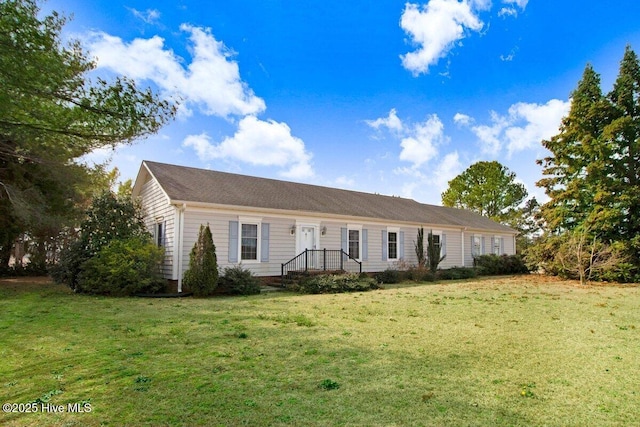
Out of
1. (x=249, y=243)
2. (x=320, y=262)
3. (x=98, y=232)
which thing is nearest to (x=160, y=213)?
(x=98, y=232)

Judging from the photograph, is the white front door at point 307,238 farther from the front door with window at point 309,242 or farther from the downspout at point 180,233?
the downspout at point 180,233

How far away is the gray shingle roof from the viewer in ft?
47.5

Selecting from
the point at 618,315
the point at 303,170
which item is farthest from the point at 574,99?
the point at 303,170

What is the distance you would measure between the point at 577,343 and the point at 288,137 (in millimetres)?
18474

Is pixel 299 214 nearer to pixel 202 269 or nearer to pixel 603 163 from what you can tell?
pixel 202 269

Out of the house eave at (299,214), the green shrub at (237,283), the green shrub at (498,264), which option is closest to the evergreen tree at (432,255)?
the house eave at (299,214)

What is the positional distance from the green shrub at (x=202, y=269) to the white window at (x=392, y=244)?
10195 mm

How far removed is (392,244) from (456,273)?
13.3ft

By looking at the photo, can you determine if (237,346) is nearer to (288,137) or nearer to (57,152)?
(57,152)

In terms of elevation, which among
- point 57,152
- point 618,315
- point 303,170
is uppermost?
point 303,170

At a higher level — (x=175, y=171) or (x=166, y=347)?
(x=175, y=171)

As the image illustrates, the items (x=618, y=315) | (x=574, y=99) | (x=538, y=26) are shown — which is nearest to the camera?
(x=618, y=315)

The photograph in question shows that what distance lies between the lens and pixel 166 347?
5367 millimetres

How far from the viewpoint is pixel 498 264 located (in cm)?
2420
